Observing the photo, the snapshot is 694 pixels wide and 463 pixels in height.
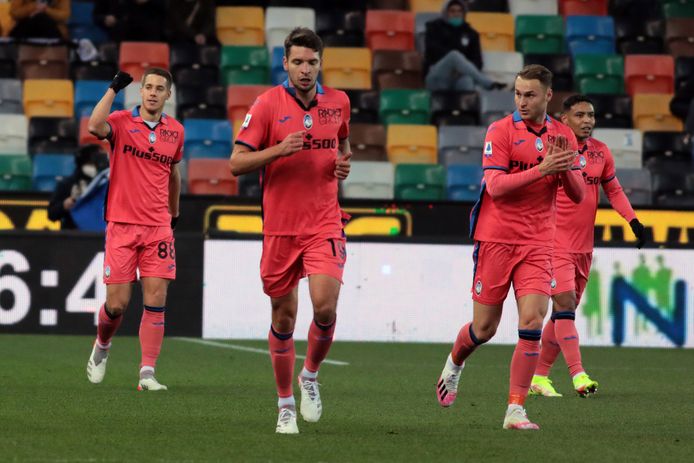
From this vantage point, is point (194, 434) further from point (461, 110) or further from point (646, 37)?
point (646, 37)

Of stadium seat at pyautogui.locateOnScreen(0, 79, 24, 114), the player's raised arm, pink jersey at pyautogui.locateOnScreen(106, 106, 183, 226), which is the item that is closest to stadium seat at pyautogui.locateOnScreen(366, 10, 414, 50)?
stadium seat at pyautogui.locateOnScreen(0, 79, 24, 114)

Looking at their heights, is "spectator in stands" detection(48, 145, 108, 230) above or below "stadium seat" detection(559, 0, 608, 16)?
below

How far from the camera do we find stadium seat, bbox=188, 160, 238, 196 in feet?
57.8

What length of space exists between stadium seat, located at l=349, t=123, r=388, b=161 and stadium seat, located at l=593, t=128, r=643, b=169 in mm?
2990

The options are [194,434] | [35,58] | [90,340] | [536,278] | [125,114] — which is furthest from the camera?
[35,58]

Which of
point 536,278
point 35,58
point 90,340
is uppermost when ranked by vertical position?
point 35,58

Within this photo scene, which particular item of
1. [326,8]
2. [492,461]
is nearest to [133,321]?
[326,8]

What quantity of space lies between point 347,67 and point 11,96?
4.61m

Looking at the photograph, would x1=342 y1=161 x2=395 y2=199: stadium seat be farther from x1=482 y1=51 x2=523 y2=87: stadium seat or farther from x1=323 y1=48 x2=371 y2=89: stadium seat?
x1=482 y1=51 x2=523 y2=87: stadium seat

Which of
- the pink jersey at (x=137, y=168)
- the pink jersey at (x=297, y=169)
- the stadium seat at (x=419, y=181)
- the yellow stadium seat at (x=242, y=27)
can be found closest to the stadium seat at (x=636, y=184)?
the stadium seat at (x=419, y=181)

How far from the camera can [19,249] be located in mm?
15203

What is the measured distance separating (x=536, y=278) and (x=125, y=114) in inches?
141

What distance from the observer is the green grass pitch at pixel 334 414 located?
6730mm

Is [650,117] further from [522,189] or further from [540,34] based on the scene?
[522,189]
